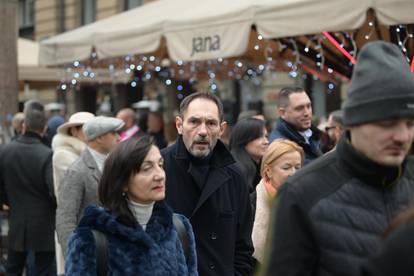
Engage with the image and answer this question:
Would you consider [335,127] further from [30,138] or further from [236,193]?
[236,193]

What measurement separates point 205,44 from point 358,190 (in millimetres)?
5884

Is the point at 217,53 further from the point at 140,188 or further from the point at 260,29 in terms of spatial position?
the point at 140,188

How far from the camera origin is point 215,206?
4.38 metres

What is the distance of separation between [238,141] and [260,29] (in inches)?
59.7

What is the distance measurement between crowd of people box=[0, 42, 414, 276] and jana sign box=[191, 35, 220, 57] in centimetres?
146

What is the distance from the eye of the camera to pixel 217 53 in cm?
795

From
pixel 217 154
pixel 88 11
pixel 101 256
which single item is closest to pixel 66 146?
pixel 217 154

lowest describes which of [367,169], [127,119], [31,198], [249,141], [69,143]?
[31,198]

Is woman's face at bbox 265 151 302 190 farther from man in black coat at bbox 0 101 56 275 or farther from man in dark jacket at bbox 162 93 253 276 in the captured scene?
man in black coat at bbox 0 101 56 275

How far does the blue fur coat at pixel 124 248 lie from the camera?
11.3 ft

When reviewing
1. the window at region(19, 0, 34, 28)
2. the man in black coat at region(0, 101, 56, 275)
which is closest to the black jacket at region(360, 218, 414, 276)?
the man in black coat at region(0, 101, 56, 275)

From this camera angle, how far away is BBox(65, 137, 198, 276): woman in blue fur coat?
348cm

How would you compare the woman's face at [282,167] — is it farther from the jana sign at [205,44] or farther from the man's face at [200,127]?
the jana sign at [205,44]

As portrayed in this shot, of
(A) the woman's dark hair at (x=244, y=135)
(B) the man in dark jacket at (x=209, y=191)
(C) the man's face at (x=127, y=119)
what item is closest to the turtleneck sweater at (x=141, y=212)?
(B) the man in dark jacket at (x=209, y=191)
